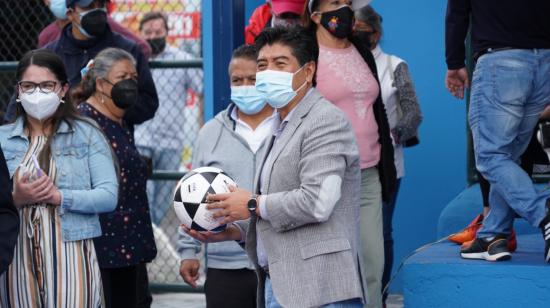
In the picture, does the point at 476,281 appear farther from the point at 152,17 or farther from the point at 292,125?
the point at 152,17

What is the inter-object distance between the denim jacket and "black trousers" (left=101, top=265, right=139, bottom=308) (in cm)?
80

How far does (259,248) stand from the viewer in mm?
4504

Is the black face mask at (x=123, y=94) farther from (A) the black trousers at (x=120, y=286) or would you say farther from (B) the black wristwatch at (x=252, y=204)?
(B) the black wristwatch at (x=252, y=204)

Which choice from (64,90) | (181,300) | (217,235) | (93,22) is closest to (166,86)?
(181,300)

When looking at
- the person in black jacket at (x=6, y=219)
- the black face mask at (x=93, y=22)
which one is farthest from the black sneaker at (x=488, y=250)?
the black face mask at (x=93, y=22)

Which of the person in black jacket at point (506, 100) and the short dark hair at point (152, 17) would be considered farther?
the short dark hair at point (152, 17)

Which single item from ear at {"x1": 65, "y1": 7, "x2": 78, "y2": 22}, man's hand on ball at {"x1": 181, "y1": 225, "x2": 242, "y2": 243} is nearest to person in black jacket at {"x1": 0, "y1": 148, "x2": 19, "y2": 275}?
man's hand on ball at {"x1": 181, "y1": 225, "x2": 242, "y2": 243}

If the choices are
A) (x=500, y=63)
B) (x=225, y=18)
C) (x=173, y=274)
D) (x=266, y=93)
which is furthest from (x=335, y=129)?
(x=173, y=274)

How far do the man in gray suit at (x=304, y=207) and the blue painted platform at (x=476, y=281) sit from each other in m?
0.97

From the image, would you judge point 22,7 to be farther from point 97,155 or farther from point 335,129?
point 335,129

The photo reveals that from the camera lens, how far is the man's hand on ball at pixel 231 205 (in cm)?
436

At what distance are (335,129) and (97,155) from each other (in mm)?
1423

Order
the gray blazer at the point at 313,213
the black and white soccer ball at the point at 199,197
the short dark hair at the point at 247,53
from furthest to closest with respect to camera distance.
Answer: the short dark hair at the point at 247,53 → the black and white soccer ball at the point at 199,197 → the gray blazer at the point at 313,213

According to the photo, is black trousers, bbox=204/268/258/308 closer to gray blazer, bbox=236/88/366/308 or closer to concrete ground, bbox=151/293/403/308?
gray blazer, bbox=236/88/366/308
